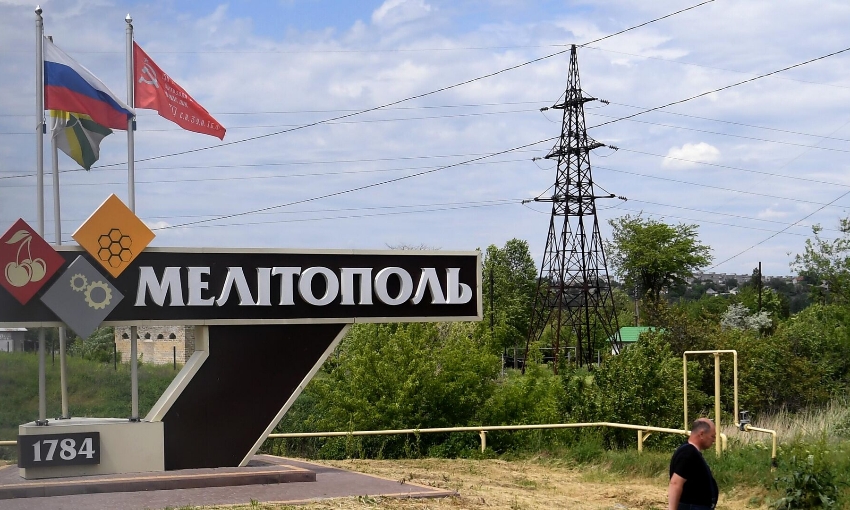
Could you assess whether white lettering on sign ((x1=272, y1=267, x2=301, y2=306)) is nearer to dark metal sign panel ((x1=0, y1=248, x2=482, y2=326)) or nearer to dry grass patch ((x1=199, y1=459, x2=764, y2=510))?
dark metal sign panel ((x1=0, y1=248, x2=482, y2=326))

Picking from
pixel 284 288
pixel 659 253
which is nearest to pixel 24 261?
pixel 284 288

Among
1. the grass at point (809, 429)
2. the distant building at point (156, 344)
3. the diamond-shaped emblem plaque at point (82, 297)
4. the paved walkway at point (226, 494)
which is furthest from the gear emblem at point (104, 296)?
the distant building at point (156, 344)

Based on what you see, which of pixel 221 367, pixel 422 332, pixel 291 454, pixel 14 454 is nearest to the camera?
pixel 221 367

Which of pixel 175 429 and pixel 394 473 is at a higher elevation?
pixel 175 429

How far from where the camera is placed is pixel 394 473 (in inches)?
667

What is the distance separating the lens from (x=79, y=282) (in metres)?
15.1

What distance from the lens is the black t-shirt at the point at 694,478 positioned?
882cm

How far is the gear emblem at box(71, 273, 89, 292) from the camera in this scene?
49.3ft

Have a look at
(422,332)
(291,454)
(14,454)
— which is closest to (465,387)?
(422,332)

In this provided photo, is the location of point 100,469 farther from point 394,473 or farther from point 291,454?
point 291,454

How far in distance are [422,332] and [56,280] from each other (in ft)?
49.4

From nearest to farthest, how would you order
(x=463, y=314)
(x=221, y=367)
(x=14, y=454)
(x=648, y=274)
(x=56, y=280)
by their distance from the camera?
(x=56, y=280) → (x=221, y=367) → (x=463, y=314) → (x=14, y=454) → (x=648, y=274)

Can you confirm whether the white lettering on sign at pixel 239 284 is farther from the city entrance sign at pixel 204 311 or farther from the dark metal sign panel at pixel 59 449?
the dark metal sign panel at pixel 59 449

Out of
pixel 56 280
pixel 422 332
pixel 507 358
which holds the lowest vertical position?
pixel 507 358
